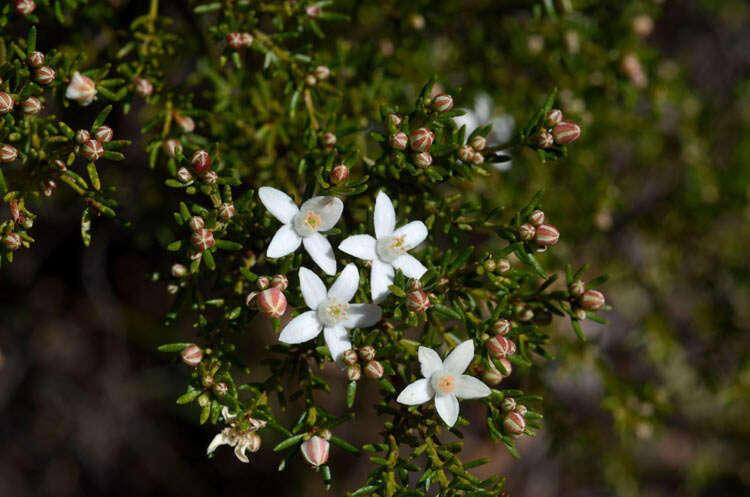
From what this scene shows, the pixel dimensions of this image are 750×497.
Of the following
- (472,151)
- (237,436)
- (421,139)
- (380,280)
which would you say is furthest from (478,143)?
(237,436)

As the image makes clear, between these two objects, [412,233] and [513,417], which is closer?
[513,417]

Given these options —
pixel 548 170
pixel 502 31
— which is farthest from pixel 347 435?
pixel 502 31

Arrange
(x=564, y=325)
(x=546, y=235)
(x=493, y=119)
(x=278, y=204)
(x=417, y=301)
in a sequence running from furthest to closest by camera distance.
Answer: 1. (x=564, y=325)
2. (x=493, y=119)
3. (x=546, y=235)
4. (x=278, y=204)
5. (x=417, y=301)

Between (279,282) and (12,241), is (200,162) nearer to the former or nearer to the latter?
(279,282)

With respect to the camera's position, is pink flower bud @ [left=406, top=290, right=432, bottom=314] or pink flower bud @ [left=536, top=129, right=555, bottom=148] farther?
pink flower bud @ [left=536, top=129, right=555, bottom=148]

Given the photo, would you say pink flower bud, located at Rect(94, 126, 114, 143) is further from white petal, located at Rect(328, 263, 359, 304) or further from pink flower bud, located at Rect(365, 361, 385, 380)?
pink flower bud, located at Rect(365, 361, 385, 380)

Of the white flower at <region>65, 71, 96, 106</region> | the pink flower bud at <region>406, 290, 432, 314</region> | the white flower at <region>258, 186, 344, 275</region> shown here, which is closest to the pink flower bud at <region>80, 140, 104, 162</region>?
the white flower at <region>65, 71, 96, 106</region>
